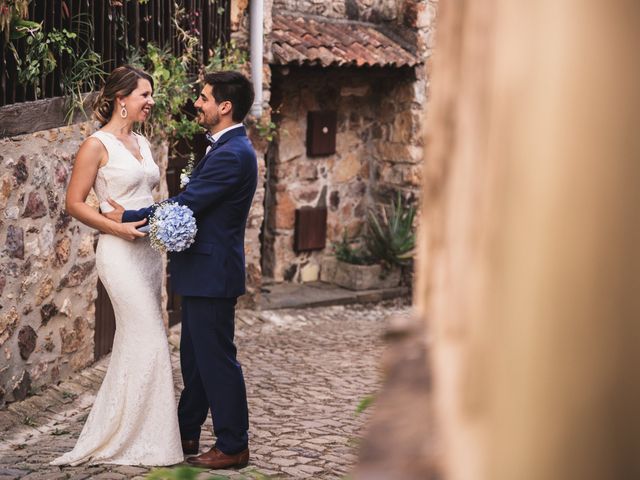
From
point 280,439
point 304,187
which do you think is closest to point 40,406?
point 280,439

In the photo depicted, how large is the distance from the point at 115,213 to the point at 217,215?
46 centimetres

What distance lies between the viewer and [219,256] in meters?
4.52

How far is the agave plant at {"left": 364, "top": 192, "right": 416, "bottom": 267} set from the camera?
11.0 m

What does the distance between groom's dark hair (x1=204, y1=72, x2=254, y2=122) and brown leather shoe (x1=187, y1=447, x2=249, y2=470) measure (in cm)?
149

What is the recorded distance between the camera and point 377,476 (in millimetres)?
839

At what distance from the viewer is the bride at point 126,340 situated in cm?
459

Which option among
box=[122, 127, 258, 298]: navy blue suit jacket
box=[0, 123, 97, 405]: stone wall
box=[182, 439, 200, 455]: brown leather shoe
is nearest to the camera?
box=[122, 127, 258, 298]: navy blue suit jacket

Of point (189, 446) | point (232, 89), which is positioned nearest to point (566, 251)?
point (232, 89)

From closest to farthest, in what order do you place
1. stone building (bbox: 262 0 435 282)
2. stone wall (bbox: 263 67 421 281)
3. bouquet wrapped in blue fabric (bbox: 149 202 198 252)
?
bouquet wrapped in blue fabric (bbox: 149 202 198 252) → stone building (bbox: 262 0 435 282) → stone wall (bbox: 263 67 421 281)

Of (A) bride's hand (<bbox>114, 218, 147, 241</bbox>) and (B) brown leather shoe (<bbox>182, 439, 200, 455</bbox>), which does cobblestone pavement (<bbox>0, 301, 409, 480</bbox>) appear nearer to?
(B) brown leather shoe (<bbox>182, 439, 200, 455</bbox>)

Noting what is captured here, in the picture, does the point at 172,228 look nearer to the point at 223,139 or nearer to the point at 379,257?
the point at 223,139

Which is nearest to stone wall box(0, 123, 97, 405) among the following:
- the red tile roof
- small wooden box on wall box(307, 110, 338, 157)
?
the red tile roof

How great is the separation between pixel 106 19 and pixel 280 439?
3.20 metres

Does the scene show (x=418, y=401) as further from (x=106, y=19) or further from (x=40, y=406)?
(x=106, y=19)
